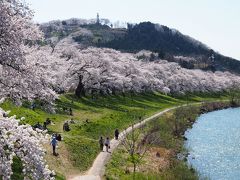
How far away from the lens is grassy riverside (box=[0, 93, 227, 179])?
51281 mm

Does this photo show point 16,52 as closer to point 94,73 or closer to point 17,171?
point 17,171

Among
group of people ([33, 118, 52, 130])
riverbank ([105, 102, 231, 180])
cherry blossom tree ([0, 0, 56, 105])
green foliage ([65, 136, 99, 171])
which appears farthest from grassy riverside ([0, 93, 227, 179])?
cherry blossom tree ([0, 0, 56, 105])

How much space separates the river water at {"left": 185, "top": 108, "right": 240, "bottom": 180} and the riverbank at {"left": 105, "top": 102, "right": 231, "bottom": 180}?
217 cm

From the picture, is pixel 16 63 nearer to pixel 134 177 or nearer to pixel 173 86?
pixel 134 177

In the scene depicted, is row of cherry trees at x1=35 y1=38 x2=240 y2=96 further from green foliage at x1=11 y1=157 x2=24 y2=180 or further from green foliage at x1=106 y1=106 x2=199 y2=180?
green foliage at x1=11 y1=157 x2=24 y2=180

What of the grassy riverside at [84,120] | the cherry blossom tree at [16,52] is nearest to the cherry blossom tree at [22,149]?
the cherry blossom tree at [16,52]

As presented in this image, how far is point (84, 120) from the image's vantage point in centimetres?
7800

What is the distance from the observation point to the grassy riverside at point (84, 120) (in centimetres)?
5128

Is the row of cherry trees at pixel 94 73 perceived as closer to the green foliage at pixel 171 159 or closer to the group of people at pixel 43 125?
the group of people at pixel 43 125

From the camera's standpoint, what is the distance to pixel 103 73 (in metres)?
115

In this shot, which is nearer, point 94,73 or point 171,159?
point 171,159

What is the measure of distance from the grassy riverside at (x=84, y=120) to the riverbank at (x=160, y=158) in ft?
11.6

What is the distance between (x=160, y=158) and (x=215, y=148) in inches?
787

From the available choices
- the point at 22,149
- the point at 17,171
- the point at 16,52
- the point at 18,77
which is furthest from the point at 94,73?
the point at 22,149
